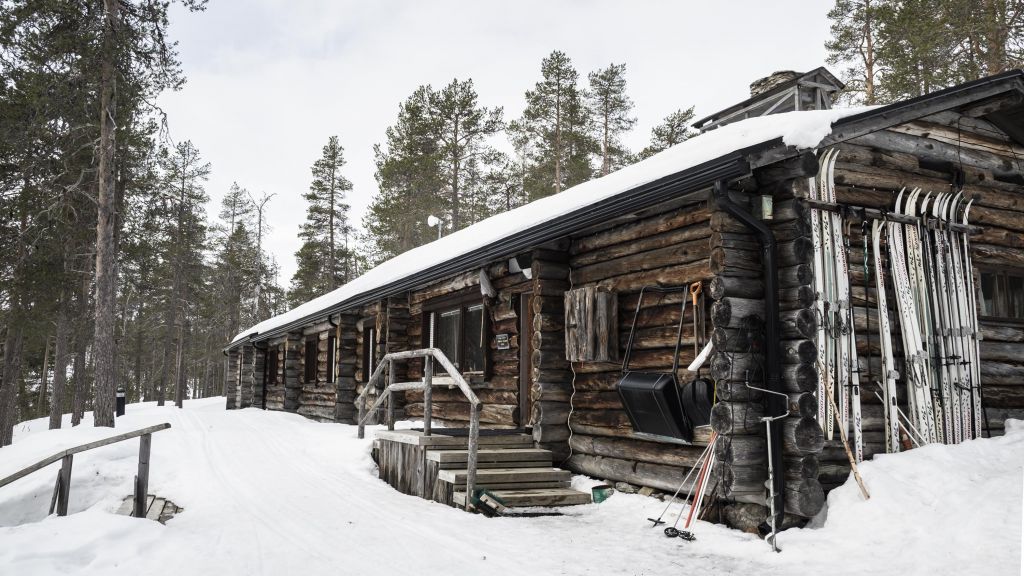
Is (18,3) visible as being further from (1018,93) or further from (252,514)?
(1018,93)

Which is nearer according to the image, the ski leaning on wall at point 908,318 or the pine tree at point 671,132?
→ the ski leaning on wall at point 908,318

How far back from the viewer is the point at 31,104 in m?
14.6

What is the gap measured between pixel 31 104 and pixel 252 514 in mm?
12790

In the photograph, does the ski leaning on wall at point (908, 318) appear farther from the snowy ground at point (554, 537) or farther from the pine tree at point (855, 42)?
the pine tree at point (855, 42)

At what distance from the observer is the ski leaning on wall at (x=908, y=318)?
5.88 meters

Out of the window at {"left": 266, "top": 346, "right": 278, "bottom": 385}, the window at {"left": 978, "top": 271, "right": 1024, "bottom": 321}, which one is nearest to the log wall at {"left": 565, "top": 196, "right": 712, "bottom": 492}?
the window at {"left": 978, "top": 271, "right": 1024, "bottom": 321}

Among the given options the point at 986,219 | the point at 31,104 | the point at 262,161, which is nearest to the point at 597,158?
the point at 31,104

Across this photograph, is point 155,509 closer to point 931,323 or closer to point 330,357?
point 931,323

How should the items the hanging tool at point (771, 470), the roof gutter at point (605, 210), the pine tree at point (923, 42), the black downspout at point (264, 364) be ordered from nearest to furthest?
the hanging tool at point (771, 470), the roof gutter at point (605, 210), the pine tree at point (923, 42), the black downspout at point (264, 364)

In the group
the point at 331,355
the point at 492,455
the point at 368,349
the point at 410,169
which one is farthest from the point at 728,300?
the point at 410,169

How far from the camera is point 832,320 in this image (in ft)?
19.4

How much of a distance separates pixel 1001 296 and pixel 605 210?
4664mm

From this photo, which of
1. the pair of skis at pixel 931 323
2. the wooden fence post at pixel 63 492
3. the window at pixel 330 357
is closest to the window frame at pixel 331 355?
the window at pixel 330 357

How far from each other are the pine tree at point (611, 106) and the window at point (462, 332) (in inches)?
688
